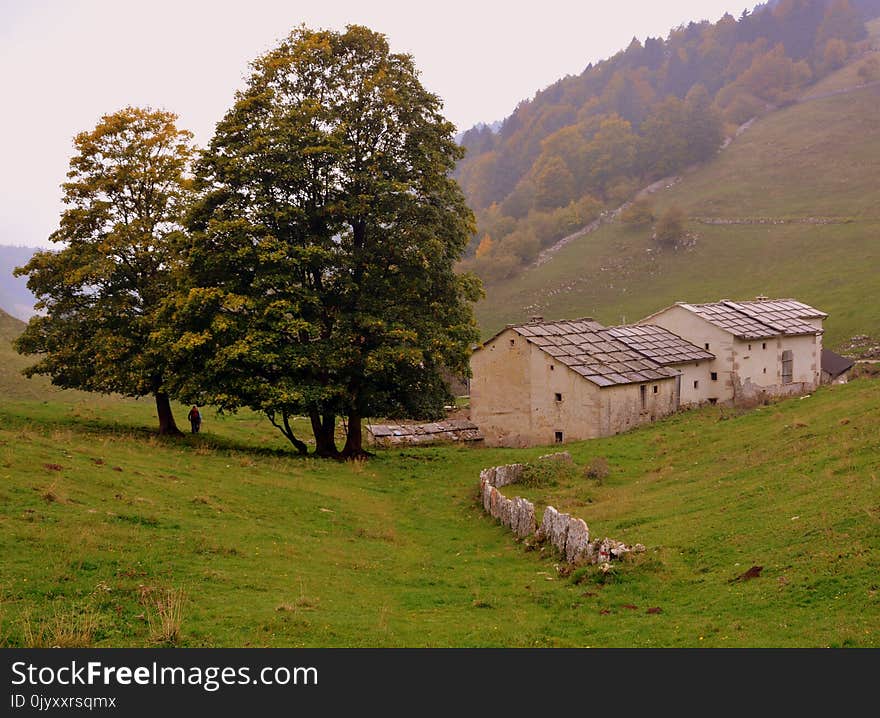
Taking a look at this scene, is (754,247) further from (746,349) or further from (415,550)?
(415,550)

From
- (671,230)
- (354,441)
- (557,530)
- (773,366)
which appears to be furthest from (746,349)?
(671,230)

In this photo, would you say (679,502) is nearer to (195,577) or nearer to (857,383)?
(195,577)

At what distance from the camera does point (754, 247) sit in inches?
5044

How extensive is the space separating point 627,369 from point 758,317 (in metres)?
15.4

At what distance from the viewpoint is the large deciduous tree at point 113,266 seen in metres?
A: 34.9

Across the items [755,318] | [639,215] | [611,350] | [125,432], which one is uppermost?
[639,215]

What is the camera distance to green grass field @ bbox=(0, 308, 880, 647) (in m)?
13.8

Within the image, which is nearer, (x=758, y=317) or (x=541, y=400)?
(x=541, y=400)

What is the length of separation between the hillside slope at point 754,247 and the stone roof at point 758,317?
21752 millimetres

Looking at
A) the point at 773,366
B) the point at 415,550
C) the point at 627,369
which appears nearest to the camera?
the point at 415,550

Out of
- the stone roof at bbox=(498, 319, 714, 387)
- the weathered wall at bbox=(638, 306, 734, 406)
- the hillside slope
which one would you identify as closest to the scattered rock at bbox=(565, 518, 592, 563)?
the stone roof at bbox=(498, 319, 714, 387)

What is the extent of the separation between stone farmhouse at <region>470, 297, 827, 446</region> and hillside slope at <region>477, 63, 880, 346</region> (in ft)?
91.2
